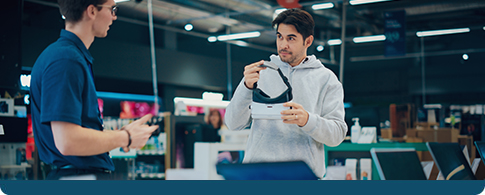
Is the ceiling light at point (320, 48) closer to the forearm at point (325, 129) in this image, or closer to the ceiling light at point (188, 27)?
the ceiling light at point (188, 27)

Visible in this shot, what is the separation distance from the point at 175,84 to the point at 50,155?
9.31 metres

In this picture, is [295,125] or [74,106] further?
[295,125]

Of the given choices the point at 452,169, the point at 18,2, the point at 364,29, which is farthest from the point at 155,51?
the point at 452,169

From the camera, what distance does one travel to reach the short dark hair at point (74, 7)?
54.0 inches

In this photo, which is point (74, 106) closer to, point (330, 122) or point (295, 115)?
point (295, 115)

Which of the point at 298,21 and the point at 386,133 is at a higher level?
the point at 298,21

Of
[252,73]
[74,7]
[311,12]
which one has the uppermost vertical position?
[311,12]

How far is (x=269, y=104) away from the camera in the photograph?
69.2 inches

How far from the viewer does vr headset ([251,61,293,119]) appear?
1.74 meters

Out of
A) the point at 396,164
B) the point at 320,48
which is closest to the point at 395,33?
the point at 320,48

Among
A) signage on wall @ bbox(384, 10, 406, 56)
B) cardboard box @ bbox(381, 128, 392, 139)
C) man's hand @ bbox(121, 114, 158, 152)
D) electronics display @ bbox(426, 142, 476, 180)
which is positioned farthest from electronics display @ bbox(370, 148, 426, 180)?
signage on wall @ bbox(384, 10, 406, 56)

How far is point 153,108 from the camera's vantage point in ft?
35.0

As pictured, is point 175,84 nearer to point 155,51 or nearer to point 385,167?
point 155,51

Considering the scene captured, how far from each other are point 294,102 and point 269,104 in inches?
5.8
